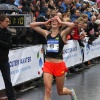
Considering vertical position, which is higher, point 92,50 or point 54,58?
point 54,58

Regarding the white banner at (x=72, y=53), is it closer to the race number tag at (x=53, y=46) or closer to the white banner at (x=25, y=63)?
the white banner at (x=25, y=63)

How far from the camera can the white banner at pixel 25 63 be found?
11.2 meters

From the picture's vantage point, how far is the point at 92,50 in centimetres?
1844

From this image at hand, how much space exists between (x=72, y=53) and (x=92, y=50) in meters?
2.88

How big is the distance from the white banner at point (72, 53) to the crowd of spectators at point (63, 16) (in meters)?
0.25

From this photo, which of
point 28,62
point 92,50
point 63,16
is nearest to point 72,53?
point 63,16

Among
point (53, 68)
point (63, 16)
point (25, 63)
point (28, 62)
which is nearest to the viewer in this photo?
point (53, 68)

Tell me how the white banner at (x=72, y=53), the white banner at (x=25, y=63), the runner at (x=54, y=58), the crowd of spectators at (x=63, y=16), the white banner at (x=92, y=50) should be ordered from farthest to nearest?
the white banner at (x=92, y=50) → the white banner at (x=72, y=53) → the crowd of spectators at (x=63, y=16) → the white banner at (x=25, y=63) → the runner at (x=54, y=58)

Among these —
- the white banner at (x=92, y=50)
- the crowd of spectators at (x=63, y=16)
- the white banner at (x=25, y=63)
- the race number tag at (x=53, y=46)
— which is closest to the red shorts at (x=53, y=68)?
the race number tag at (x=53, y=46)

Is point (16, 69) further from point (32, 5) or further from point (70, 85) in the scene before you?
point (32, 5)

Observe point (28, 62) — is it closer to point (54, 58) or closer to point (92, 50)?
point (54, 58)

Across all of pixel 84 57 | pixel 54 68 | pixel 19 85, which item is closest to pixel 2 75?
pixel 54 68

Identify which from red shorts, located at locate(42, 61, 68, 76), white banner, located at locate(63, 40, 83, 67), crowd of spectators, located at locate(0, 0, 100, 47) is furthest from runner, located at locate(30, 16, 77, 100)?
white banner, located at locate(63, 40, 83, 67)

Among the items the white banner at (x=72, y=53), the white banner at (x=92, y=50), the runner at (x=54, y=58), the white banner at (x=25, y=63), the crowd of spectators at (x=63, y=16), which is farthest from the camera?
the white banner at (x=92, y=50)
